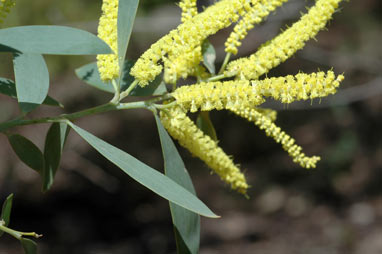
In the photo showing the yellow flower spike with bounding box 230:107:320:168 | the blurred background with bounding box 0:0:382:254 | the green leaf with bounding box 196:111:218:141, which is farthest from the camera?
the blurred background with bounding box 0:0:382:254

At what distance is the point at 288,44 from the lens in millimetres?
1062

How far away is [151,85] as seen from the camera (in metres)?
1.17

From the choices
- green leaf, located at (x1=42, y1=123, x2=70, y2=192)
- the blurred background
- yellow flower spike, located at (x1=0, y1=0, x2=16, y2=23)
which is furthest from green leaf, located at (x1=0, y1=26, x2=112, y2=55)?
the blurred background

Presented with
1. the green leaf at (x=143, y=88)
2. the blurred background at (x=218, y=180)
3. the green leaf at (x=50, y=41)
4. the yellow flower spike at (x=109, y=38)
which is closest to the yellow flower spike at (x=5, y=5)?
the green leaf at (x=50, y=41)

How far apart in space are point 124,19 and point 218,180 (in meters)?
4.14

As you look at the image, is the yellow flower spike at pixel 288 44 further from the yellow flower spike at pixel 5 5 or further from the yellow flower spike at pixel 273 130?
the yellow flower spike at pixel 5 5

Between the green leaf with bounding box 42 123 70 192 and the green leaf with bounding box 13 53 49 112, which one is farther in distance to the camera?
the green leaf with bounding box 42 123 70 192

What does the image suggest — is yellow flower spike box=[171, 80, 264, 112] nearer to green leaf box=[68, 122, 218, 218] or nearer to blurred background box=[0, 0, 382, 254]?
green leaf box=[68, 122, 218, 218]

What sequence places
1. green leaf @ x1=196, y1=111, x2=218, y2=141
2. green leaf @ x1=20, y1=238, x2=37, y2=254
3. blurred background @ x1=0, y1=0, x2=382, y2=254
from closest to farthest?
green leaf @ x1=20, y1=238, x2=37, y2=254
green leaf @ x1=196, y1=111, x2=218, y2=141
blurred background @ x1=0, y1=0, x2=382, y2=254

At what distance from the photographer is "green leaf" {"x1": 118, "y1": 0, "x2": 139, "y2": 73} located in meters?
0.98

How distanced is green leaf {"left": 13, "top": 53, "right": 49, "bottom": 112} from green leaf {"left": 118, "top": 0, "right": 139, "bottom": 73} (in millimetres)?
181

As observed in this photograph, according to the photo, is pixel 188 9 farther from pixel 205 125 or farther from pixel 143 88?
pixel 205 125

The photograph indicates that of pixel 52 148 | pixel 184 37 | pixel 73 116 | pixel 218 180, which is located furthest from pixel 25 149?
pixel 218 180

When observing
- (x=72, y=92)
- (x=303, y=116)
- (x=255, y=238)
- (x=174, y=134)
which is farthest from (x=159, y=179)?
(x=303, y=116)
